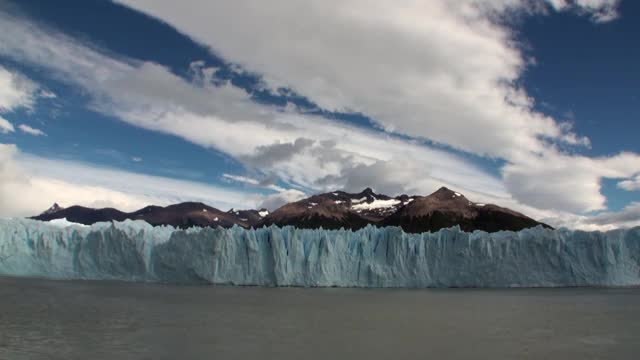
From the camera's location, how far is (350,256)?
35.4 metres

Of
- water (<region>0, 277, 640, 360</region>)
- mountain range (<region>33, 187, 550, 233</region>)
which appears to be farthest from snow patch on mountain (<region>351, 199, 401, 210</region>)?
water (<region>0, 277, 640, 360</region>)

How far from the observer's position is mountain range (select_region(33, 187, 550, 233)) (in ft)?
287

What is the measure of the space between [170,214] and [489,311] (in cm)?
14175

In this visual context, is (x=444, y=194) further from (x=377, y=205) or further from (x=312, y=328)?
(x=312, y=328)

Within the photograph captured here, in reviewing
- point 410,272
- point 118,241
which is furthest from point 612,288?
point 118,241

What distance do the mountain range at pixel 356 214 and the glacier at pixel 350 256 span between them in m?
24.1

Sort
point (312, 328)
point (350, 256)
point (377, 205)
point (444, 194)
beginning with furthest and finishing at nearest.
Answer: point (377, 205) < point (444, 194) < point (350, 256) < point (312, 328)

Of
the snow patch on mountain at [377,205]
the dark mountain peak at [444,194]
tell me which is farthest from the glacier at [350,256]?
the snow patch on mountain at [377,205]

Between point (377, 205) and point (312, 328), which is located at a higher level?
point (377, 205)

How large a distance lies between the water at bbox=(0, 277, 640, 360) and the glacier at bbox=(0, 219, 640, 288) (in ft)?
27.3

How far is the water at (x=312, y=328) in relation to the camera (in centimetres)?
1196

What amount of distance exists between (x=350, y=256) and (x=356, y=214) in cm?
8117

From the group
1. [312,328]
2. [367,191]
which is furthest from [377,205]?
[312,328]

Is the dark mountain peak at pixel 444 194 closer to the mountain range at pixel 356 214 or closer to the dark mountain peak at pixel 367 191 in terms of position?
the mountain range at pixel 356 214
